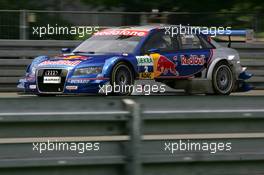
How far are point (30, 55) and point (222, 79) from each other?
13.9ft

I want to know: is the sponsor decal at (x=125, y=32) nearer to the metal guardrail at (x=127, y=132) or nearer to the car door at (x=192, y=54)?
the car door at (x=192, y=54)

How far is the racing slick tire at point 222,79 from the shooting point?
13.9 meters

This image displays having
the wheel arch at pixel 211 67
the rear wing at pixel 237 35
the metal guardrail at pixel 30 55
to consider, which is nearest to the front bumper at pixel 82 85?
the wheel arch at pixel 211 67

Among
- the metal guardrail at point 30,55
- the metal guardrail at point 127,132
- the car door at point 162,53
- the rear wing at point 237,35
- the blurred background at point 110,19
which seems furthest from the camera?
the rear wing at point 237,35

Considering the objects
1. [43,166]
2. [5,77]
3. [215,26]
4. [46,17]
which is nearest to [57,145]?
[43,166]

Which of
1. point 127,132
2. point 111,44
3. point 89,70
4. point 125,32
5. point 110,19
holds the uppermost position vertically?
point 110,19

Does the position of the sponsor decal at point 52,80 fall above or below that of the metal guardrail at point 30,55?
below

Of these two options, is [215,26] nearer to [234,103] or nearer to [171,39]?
[171,39]

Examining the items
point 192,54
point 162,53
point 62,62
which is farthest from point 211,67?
point 62,62

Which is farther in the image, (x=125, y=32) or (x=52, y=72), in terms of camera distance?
(x=125, y=32)

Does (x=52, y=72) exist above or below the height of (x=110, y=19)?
below

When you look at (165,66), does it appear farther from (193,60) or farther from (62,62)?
(62,62)

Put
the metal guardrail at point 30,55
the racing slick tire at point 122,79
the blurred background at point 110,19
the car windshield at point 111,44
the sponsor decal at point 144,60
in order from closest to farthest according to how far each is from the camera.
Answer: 1. the racing slick tire at point 122,79
2. the sponsor decal at point 144,60
3. the car windshield at point 111,44
4. the metal guardrail at point 30,55
5. the blurred background at point 110,19

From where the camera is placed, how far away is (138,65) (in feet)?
42.0
